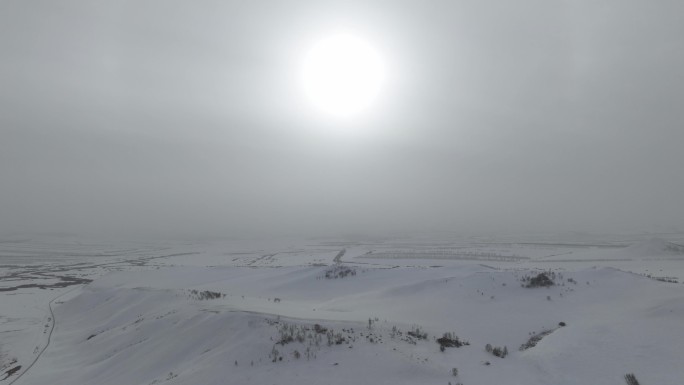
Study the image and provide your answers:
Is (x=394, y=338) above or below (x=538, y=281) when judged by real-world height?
below

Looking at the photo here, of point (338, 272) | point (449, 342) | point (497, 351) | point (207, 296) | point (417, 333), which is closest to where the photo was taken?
point (497, 351)

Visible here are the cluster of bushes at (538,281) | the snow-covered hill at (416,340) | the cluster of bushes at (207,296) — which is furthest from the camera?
the cluster of bushes at (207,296)

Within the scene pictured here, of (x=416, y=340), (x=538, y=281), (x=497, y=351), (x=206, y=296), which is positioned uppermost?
(x=538, y=281)

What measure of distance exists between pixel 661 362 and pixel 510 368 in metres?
4.39

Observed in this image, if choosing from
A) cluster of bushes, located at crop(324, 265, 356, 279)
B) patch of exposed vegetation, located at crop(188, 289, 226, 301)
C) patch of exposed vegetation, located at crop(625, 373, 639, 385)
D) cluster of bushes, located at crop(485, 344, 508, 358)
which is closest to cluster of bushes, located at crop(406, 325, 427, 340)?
cluster of bushes, located at crop(485, 344, 508, 358)

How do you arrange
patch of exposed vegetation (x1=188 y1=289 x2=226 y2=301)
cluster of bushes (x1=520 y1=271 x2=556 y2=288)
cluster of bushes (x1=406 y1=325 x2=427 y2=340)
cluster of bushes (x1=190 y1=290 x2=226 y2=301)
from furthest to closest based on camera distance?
cluster of bushes (x1=190 y1=290 x2=226 y2=301) < patch of exposed vegetation (x1=188 y1=289 x2=226 y2=301) < cluster of bushes (x1=520 y1=271 x2=556 y2=288) < cluster of bushes (x1=406 y1=325 x2=427 y2=340)

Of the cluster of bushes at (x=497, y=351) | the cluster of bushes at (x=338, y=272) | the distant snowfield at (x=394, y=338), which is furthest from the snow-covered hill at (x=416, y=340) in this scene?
the cluster of bushes at (x=338, y=272)

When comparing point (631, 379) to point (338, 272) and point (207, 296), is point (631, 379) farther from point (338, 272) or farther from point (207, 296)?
point (338, 272)

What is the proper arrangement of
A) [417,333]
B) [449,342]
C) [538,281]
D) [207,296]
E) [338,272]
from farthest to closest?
[338,272] < [207,296] < [538,281] < [417,333] < [449,342]

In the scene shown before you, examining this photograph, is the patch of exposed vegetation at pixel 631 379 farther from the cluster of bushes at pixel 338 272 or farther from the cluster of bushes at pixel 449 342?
the cluster of bushes at pixel 338 272

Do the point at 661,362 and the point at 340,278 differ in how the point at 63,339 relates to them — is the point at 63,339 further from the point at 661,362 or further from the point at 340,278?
the point at 661,362

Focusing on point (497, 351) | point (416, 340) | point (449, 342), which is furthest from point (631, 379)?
Answer: point (416, 340)

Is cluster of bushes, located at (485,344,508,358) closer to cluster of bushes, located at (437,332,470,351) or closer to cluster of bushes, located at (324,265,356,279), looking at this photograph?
cluster of bushes, located at (437,332,470,351)

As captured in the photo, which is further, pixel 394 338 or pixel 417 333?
pixel 417 333
